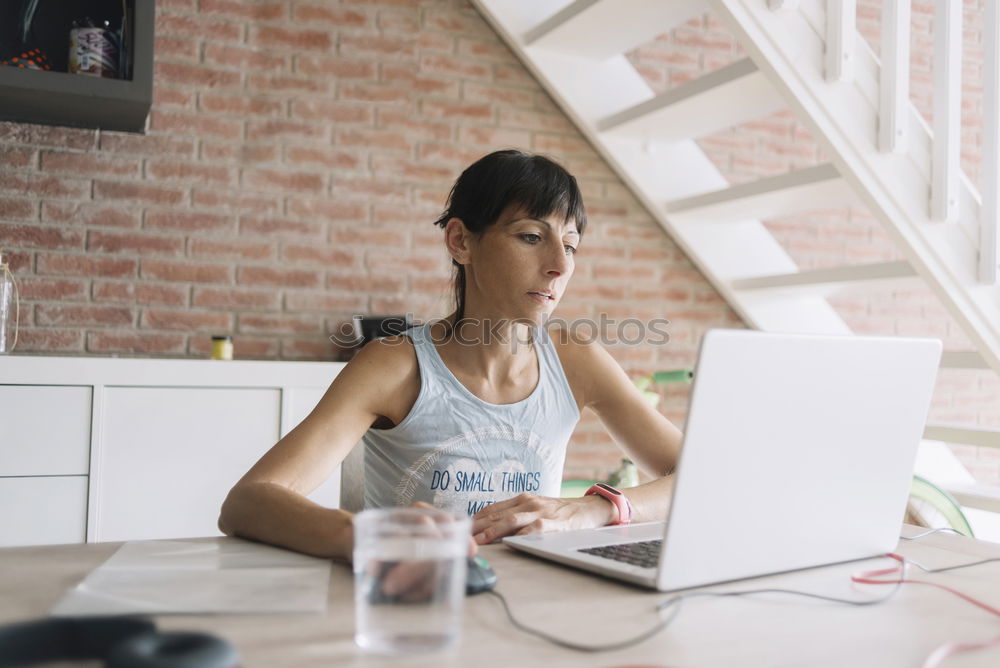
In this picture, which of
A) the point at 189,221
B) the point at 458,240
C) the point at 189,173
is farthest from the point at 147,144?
the point at 458,240

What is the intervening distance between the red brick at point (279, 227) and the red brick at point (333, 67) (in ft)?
1.60

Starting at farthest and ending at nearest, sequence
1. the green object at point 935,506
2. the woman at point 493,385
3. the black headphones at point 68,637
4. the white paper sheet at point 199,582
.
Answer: the green object at point 935,506 → the woman at point 493,385 → the white paper sheet at point 199,582 → the black headphones at point 68,637

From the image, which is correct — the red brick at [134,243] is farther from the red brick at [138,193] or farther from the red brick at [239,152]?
the red brick at [239,152]

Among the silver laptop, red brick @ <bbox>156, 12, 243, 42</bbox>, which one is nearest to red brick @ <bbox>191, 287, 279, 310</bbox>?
red brick @ <bbox>156, 12, 243, 42</bbox>

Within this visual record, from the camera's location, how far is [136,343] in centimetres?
254

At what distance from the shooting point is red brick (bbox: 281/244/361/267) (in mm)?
2693

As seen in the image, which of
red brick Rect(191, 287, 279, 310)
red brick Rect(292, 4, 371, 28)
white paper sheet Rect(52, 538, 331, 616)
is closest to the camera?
white paper sheet Rect(52, 538, 331, 616)

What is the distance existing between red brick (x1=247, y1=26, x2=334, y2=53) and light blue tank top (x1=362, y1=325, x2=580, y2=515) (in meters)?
1.49

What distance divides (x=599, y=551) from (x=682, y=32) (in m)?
2.64

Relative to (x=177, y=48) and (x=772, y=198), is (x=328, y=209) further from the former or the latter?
(x=772, y=198)

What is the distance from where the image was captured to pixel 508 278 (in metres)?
1.57

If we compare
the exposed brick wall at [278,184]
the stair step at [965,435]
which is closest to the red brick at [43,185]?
the exposed brick wall at [278,184]

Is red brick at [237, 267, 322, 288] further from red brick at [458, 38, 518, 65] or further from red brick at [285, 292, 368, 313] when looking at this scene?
red brick at [458, 38, 518, 65]

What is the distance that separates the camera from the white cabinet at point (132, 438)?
204 centimetres
